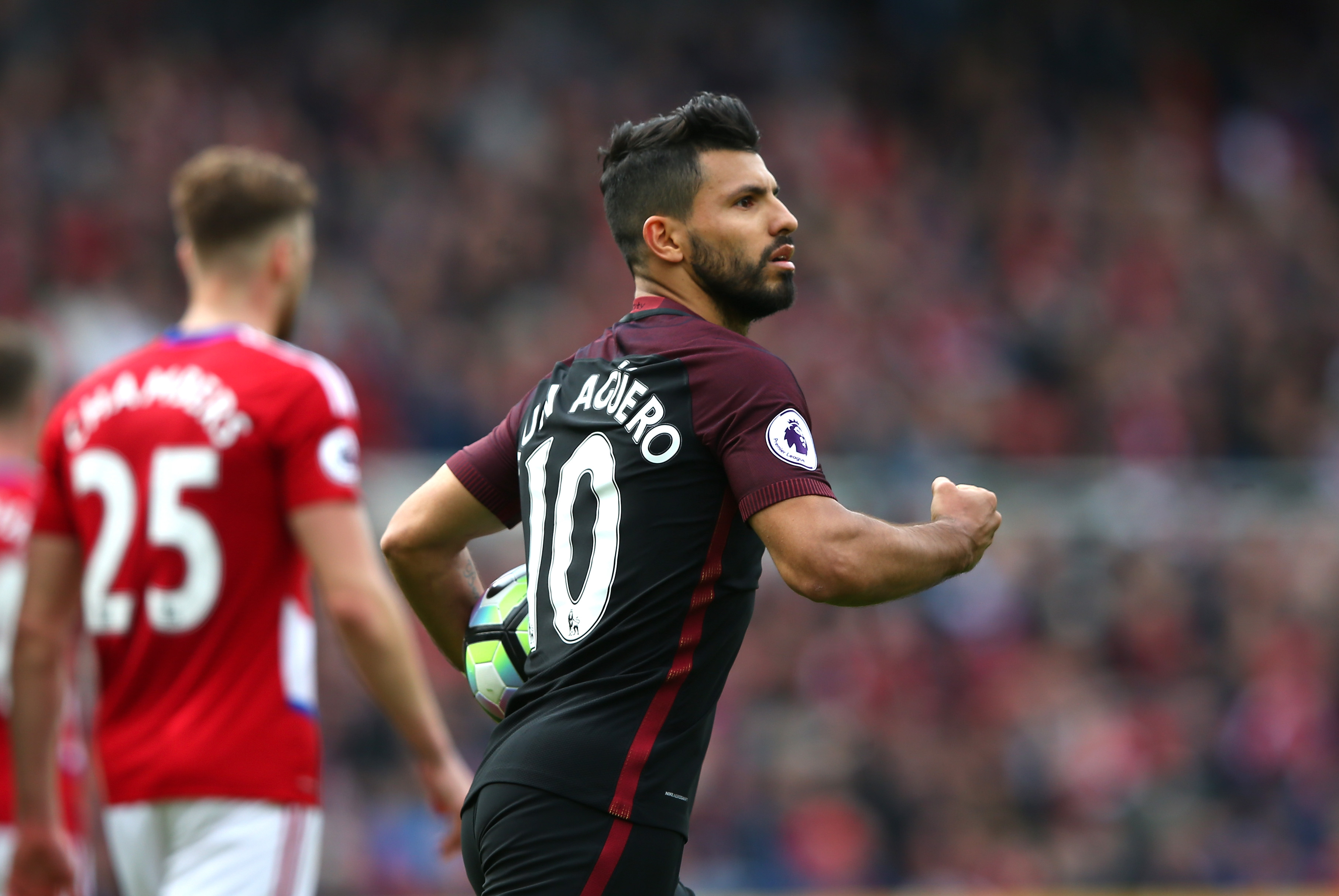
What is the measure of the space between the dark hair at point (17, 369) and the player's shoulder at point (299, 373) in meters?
1.79

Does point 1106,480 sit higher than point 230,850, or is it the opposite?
point 1106,480

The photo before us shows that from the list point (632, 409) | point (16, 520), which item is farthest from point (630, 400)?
point (16, 520)

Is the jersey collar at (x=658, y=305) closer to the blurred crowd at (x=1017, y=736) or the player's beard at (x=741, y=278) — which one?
the player's beard at (x=741, y=278)

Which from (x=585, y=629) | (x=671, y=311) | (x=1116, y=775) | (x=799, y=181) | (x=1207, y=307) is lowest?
(x=1116, y=775)

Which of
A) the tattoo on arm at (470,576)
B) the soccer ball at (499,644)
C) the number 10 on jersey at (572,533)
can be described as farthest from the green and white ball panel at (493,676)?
the tattoo on arm at (470,576)

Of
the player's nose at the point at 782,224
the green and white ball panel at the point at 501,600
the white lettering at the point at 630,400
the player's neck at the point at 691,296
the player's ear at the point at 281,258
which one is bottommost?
the green and white ball panel at the point at 501,600

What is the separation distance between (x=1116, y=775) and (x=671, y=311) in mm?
8501

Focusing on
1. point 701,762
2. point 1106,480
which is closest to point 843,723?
point 1106,480

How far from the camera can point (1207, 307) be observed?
14.8 metres

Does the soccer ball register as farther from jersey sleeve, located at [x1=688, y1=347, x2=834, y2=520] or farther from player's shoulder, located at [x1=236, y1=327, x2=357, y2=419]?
player's shoulder, located at [x1=236, y1=327, x2=357, y2=419]

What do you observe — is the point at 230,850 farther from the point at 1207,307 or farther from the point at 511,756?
the point at 1207,307

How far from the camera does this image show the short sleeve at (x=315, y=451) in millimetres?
3721

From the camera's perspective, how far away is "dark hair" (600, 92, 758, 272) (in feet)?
10.3

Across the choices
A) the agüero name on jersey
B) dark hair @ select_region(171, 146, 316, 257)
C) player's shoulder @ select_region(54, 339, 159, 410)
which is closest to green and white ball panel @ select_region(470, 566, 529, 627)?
the agüero name on jersey
